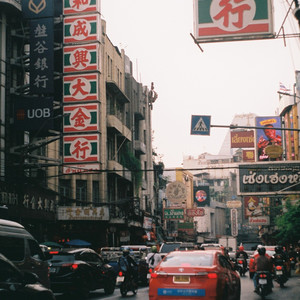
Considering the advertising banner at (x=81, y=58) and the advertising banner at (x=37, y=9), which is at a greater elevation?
the advertising banner at (x=37, y=9)

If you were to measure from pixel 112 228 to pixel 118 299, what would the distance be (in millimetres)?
25737

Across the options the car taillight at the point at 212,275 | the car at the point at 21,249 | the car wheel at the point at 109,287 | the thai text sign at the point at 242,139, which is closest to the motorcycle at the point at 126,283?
the car wheel at the point at 109,287

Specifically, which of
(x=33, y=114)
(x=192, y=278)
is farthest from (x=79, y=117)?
(x=192, y=278)

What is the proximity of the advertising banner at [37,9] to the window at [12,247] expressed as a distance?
1905 centimetres

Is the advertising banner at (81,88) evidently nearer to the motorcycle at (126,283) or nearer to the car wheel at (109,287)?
the car wheel at (109,287)

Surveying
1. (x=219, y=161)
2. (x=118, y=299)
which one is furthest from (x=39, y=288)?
(x=219, y=161)

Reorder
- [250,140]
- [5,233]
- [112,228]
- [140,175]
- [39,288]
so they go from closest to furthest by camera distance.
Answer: [39,288] < [5,233] < [112,228] < [140,175] < [250,140]

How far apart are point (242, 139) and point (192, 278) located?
309 ft

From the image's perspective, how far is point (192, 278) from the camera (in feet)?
42.1

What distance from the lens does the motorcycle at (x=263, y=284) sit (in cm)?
1695

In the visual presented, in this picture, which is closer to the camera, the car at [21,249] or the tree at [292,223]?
the car at [21,249]

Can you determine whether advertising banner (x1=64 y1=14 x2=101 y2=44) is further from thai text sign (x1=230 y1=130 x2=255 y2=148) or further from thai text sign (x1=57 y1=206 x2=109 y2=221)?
thai text sign (x1=230 y1=130 x2=255 y2=148)

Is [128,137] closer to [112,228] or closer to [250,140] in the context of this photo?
[112,228]

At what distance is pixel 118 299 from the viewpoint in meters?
18.1
